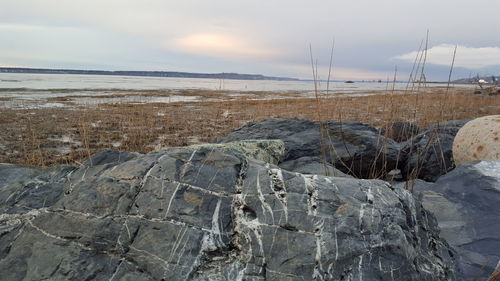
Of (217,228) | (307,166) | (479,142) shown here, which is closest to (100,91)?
(307,166)

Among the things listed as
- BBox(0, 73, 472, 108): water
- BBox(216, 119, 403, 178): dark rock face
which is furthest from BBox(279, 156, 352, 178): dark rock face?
BBox(0, 73, 472, 108): water

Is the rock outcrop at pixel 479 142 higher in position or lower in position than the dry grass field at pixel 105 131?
higher

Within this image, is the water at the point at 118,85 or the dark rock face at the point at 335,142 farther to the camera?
the water at the point at 118,85

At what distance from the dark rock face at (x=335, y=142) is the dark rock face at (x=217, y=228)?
3670 millimetres

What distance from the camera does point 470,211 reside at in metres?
3.79

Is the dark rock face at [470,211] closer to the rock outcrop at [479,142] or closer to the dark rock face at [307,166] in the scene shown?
the rock outcrop at [479,142]

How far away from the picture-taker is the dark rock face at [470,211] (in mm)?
3146

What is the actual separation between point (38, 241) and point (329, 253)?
220 centimetres

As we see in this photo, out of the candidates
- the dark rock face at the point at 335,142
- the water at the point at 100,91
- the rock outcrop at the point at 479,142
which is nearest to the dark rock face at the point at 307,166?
the dark rock face at the point at 335,142

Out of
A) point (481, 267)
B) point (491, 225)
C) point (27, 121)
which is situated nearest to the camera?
point (481, 267)

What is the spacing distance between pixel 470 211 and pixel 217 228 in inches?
120

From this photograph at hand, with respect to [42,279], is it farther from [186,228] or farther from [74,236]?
[186,228]

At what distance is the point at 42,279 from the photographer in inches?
91.1

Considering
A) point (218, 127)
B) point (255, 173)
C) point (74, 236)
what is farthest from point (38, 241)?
point (218, 127)
